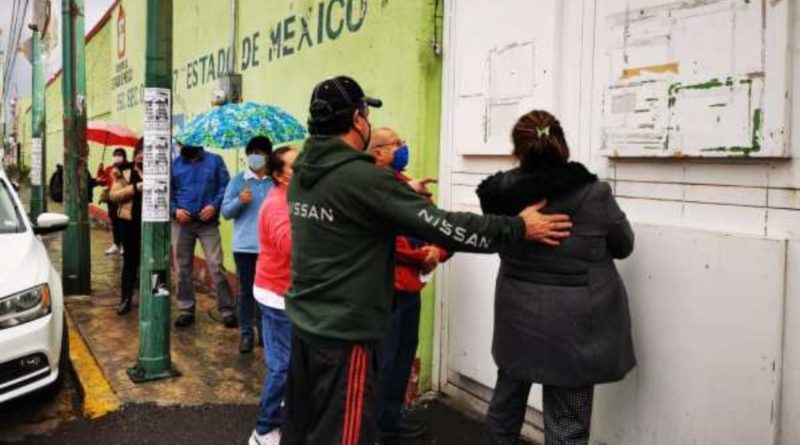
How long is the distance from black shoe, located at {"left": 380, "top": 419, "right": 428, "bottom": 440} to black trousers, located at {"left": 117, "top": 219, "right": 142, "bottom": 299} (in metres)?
4.00

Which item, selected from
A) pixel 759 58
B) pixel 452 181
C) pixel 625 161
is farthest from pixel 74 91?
pixel 759 58

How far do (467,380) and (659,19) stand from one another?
2.49 m

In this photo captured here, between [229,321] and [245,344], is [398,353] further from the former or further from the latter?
[229,321]

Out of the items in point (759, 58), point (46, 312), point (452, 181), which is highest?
point (759, 58)

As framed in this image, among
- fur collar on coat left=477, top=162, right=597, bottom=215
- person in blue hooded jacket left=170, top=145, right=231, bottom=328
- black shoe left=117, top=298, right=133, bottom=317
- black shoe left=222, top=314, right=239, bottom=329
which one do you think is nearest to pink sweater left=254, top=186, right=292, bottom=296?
fur collar on coat left=477, top=162, right=597, bottom=215

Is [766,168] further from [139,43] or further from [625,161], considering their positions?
[139,43]

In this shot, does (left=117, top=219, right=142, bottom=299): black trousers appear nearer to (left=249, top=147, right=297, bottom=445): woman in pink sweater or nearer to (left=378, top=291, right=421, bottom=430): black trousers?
(left=249, top=147, right=297, bottom=445): woman in pink sweater

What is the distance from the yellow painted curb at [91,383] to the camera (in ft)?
16.2

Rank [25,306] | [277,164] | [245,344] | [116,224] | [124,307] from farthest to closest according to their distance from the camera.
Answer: [116,224] → [124,307] → [245,344] → [25,306] → [277,164]

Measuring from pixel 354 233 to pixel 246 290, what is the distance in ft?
11.4

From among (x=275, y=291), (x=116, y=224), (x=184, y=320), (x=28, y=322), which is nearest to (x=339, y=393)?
(x=275, y=291)

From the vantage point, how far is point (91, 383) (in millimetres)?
5418

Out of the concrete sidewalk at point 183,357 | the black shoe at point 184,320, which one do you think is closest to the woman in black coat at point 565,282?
the concrete sidewalk at point 183,357

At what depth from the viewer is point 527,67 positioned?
13.3ft
